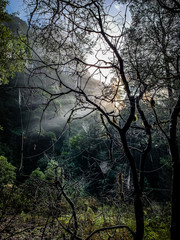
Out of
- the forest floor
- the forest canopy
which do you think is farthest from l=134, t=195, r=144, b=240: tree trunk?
the forest floor

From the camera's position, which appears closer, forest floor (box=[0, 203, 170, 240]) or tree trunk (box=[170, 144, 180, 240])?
tree trunk (box=[170, 144, 180, 240])

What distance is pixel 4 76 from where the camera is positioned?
510 centimetres

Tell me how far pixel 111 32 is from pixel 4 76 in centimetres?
468

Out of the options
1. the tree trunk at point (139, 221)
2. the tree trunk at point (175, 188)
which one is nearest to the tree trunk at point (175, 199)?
the tree trunk at point (175, 188)

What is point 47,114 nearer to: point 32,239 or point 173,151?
point 32,239

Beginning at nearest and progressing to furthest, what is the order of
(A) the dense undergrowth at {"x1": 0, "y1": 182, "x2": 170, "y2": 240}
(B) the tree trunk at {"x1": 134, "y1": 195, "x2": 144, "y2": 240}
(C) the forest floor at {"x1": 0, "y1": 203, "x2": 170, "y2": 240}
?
1. (B) the tree trunk at {"x1": 134, "y1": 195, "x2": 144, "y2": 240}
2. (A) the dense undergrowth at {"x1": 0, "y1": 182, "x2": 170, "y2": 240}
3. (C) the forest floor at {"x1": 0, "y1": 203, "x2": 170, "y2": 240}

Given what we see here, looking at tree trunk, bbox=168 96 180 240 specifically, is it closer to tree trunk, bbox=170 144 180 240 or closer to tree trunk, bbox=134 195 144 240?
tree trunk, bbox=170 144 180 240

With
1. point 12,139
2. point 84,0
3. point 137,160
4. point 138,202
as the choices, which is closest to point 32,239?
point 138,202

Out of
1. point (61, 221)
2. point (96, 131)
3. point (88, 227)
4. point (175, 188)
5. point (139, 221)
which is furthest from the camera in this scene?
point (96, 131)

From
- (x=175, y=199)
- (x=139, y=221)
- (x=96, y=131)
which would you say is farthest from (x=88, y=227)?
(x=96, y=131)

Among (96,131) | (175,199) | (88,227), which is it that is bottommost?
(88,227)

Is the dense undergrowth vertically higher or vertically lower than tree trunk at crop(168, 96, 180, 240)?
lower

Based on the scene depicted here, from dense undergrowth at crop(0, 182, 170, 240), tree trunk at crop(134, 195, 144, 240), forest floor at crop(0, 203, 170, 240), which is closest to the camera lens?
tree trunk at crop(134, 195, 144, 240)

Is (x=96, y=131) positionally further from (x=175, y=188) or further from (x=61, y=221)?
(x=175, y=188)
